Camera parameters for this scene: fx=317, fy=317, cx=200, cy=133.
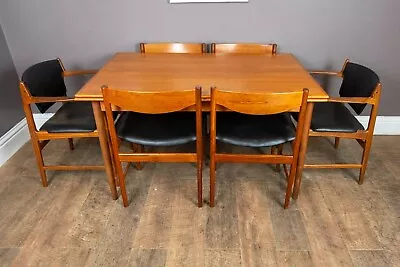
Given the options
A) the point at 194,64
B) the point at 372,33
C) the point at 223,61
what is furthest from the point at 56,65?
the point at 372,33

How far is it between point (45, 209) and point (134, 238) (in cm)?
60

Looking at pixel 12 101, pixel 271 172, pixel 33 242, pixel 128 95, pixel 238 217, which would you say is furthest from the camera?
pixel 12 101

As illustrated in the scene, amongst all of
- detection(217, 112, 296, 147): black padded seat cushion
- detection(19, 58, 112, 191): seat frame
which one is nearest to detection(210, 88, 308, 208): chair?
detection(217, 112, 296, 147): black padded seat cushion

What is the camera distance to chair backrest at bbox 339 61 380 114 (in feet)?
5.90

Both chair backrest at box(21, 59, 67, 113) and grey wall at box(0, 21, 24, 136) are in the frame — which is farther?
grey wall at box(0, 21, 24, 136)

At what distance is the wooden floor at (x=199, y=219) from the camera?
1.54m

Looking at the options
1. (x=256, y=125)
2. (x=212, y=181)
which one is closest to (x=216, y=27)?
(x=256, y=125)

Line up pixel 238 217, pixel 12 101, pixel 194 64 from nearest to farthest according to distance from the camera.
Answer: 1. pixel 238 217
2. pixel 194 64
3. pixel 12 101

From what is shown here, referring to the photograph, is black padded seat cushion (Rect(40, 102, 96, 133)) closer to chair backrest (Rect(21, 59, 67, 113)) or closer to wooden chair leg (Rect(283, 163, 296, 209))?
chair backrest (Rect(21, 59, 67, 113))

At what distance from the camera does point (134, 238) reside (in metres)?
1.65

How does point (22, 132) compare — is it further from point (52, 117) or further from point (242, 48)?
point (242, 48)

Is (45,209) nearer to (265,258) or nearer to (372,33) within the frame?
(265,258)

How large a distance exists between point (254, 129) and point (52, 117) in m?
1.23

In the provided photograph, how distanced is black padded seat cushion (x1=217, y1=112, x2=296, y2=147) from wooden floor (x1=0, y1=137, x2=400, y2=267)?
0.42m
